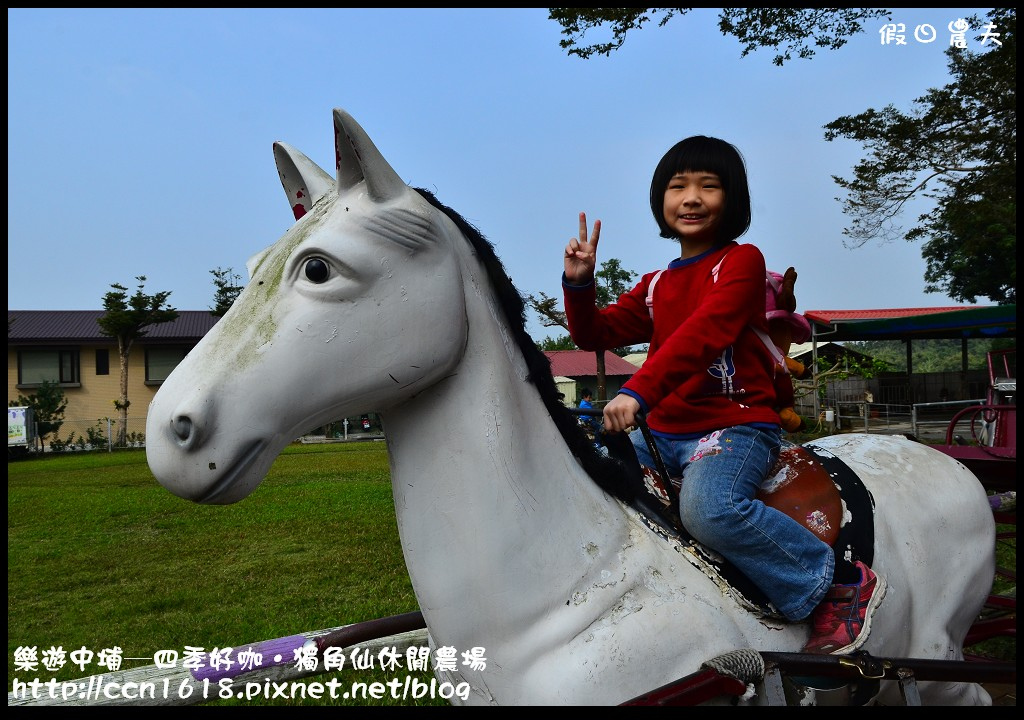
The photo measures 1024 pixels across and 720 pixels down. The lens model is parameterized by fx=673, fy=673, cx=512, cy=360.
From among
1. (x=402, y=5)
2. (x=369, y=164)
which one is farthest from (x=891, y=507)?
(x=402, y=5)

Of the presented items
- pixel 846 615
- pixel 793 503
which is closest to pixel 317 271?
pixel 793 503

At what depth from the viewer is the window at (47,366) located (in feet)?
91.0

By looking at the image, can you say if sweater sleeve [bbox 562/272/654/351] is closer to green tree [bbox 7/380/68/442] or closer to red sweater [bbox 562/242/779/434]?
red sweater [bbox 562/242/779/434]

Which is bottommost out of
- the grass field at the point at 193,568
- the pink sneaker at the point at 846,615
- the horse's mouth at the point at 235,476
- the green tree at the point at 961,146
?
the grass field at the point at 193,568

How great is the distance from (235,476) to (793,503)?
137 centimetres

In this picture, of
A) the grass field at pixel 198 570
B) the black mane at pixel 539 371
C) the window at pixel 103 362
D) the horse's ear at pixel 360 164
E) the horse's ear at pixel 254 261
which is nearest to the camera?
the horse's ear at pixel 360 164

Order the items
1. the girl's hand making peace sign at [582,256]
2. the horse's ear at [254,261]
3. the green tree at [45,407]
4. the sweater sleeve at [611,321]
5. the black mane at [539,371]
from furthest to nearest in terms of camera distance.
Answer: the green tree at [45,407], the sweater sleeve at [611,321], the girl's hand making peace sign at [582,256], the black mane at [539,371], the horse's ear at [254,261]

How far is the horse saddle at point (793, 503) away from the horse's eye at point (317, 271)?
0.90m

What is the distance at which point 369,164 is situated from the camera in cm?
132

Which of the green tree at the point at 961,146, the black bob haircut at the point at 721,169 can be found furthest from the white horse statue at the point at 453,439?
the green tree at the point at 961,146

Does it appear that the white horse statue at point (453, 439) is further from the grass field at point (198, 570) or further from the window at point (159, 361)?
the window at point (159, 361)

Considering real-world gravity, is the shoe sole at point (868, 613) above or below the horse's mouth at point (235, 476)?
below

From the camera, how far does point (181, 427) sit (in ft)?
3.82

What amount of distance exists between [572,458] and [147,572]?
232 inches
